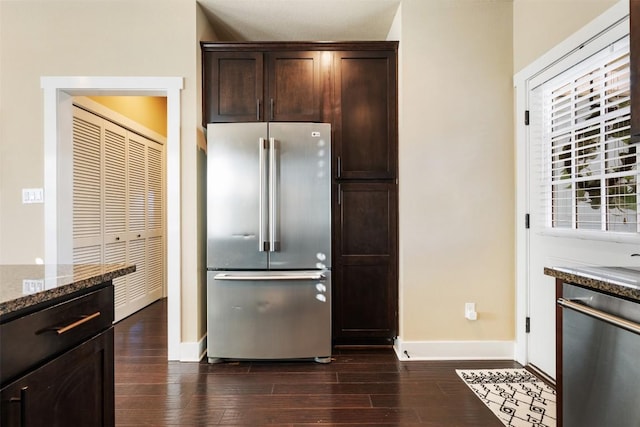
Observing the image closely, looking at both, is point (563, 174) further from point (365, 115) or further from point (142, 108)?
point (142, 108)

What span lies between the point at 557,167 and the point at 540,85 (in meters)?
0.60

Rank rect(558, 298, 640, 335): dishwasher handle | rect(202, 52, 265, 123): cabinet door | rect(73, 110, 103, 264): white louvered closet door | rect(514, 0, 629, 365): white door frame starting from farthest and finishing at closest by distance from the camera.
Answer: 1. rect(73, 110, 103, 264): white louvered closet door
2. rect(202, 52, 265, 123): cabinet door
3. rect(514, 0, 629, 365): white door frame
4. rect(558, 298, 640, 335): dishwasher handle

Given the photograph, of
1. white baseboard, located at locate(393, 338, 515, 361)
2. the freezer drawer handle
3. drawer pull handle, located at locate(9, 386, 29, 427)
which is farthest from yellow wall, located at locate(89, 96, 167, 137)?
white baseboard, located at locate(393, 338, 515, 361)

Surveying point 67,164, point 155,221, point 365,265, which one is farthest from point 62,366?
point 155,221

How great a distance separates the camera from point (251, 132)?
104 inches

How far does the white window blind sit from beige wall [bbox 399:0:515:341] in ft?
1.22

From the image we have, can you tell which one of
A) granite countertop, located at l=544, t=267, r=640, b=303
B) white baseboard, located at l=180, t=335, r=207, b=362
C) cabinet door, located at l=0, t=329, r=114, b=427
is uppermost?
granite countertop, located at l=544, t=267, r=640, b=303

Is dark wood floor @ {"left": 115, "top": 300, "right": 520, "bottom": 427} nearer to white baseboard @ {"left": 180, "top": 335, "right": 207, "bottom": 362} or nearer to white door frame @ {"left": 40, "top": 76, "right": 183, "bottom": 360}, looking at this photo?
white baseboard @ {"left": 180, "top": 335, "right": 207, "bottom": 362}

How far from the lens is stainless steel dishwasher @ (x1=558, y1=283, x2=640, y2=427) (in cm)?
101

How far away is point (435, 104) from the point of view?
106 inches

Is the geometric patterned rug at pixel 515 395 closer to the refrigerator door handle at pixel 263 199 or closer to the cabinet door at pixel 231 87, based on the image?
the refrigerator door handle at pixel 263 199

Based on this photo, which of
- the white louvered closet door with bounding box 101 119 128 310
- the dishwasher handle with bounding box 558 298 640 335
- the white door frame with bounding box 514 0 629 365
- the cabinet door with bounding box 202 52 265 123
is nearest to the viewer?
the dishwasher handle with bounding box 558 298 640 335

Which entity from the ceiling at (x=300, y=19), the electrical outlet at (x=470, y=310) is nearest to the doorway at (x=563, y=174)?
the electrical outlet at (x=470, y=310)

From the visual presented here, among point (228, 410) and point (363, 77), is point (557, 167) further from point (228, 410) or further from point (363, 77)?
point (228, 410)
